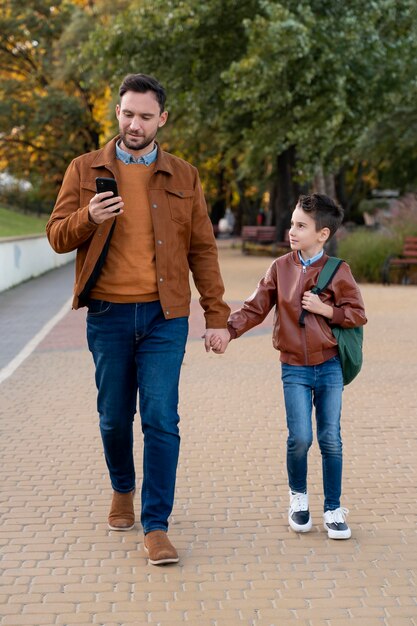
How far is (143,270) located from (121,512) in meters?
1.20

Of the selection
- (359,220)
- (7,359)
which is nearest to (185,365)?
(7,359)

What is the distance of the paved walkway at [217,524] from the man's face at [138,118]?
175cm

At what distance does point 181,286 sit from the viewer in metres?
4.82

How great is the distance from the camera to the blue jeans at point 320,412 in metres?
5.08

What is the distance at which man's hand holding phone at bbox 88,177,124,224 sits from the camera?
4.46 meters

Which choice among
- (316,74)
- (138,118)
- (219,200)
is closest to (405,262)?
(316,74)

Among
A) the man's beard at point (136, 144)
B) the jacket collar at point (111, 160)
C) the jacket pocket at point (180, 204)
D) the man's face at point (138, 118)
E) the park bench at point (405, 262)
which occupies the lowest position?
the park bench at point (405, 262)

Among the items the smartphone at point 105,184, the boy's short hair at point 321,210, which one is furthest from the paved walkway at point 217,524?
the smartphone at point 105,184

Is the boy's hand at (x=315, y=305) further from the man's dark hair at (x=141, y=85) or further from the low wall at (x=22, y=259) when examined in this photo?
the low wall at (x=22, y=259)

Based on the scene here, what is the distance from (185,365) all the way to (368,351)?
2214mm

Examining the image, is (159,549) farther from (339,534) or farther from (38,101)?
(38,101)

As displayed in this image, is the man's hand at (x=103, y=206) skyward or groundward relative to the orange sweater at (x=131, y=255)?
skyward

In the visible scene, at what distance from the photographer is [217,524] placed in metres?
5.30

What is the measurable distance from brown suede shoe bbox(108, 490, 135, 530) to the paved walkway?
0.26ft
